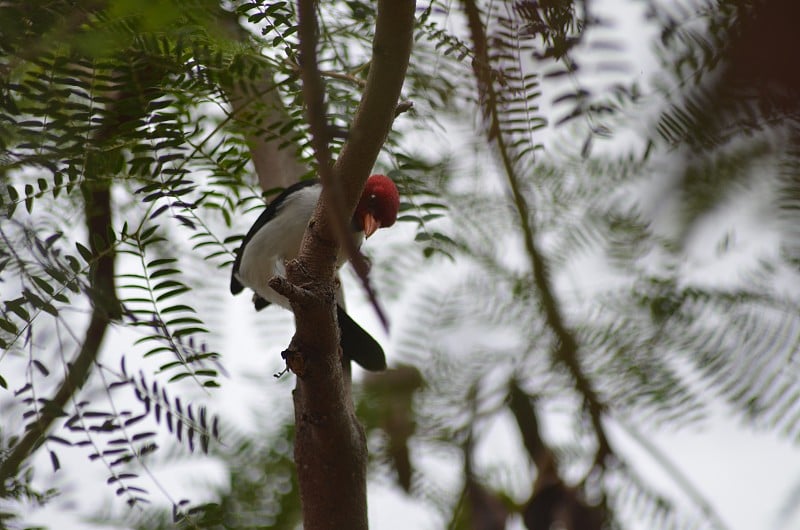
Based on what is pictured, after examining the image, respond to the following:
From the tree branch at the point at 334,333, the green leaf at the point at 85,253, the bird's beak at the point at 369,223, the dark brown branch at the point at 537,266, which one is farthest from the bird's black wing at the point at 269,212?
the dark brown branch at the point at 537,266

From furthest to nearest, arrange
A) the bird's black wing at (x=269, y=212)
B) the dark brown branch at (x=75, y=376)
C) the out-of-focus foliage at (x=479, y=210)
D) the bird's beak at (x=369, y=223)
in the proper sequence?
the bird's beak at (x=369, y=223) < the bird's black wing at (x=269, y=212) < the dark brown branch at (x=75, y=376) < the out-of-focus foliage at (x=479, y=210)

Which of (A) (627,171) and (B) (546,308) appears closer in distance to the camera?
(B) (546,308)

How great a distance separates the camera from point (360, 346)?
1.79 meters

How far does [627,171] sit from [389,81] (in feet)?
1.40

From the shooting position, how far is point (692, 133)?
0.44 m

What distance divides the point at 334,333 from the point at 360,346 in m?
0.58

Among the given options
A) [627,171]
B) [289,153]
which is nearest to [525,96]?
[627,171]

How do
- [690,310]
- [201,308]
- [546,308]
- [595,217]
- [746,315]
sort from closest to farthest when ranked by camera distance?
[746,315] < [546,308] < [690,310] < [595,217] < [201,308]

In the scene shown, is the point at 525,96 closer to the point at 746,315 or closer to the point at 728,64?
the point at 746,315

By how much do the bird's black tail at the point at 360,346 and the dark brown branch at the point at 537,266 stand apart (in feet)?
3.00

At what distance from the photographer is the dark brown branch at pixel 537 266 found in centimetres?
68

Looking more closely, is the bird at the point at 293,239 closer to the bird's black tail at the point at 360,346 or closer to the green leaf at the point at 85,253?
the bird's black tail at the point at 360,346

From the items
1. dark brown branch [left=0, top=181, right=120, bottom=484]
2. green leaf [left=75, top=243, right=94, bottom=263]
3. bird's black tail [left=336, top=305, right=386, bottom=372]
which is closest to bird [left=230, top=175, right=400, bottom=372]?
bird's black tail [left=336, top=305, right=386, bottom=372]

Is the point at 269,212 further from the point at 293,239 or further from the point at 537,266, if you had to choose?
the point at 537,266
